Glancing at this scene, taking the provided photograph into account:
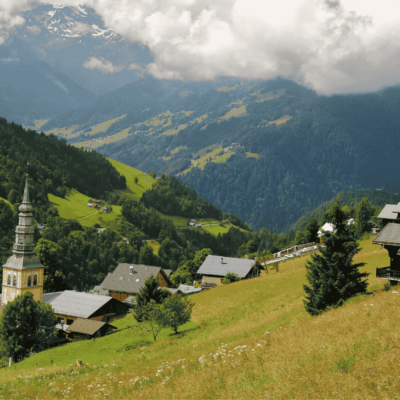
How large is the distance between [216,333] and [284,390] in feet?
74.2

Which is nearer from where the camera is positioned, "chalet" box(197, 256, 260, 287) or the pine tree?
the pine tree

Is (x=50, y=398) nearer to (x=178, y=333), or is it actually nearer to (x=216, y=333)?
(x=216, y=333)

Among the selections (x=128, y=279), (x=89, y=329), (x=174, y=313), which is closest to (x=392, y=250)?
(x=174, y=313)

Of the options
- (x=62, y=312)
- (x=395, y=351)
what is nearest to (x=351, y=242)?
(x=395, y=351)

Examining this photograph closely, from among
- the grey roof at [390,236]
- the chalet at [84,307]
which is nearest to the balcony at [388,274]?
the grey roof at [390,236]

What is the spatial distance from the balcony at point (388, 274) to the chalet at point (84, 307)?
192 feet

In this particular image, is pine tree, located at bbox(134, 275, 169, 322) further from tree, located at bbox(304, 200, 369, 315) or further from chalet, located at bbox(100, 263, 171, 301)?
chalet, located at bbox(100, 263, 171, 301)

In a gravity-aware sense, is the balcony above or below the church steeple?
below

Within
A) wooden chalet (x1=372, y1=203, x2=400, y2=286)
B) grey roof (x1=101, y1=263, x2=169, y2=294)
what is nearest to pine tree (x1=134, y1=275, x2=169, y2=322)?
wooden chalet (x1=372, y1=203, x2=400, y2=286)

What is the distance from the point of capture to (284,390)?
18219mm

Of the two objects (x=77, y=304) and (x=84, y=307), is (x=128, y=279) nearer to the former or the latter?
(x=77, y=304)

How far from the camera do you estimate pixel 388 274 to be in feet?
117

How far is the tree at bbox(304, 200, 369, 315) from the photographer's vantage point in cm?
3275

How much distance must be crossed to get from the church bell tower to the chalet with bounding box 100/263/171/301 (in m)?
20.9
